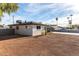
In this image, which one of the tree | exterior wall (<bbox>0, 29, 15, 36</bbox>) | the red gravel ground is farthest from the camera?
exterior wall (<bbox>0, 29, 15, 36</bbox>)

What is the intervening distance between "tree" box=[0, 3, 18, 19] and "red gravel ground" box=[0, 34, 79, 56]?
2.02ft

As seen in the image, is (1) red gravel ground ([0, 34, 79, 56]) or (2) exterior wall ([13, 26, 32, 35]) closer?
(1) red gravel ground ([0, 34, 79, 56])

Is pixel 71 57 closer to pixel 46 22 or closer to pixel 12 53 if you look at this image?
pixel 46 22

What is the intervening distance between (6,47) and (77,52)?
1585mm

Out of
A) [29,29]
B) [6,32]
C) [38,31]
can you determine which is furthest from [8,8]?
[38,31]

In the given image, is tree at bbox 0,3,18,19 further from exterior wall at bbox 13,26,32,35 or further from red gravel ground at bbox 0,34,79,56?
red gravel ground at bbox 0,34,79,56

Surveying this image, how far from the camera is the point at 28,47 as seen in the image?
193 inches

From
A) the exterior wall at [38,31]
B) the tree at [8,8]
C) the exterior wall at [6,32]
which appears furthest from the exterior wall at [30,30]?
the tree at [8,8]

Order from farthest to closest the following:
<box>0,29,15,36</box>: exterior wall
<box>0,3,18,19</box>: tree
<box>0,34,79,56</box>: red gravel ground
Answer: <box>0,29,15,36</box>: exterior wall → <box>0,3,18,19</box>: tree → <box>0,34,79,56</box>: red gravel ground

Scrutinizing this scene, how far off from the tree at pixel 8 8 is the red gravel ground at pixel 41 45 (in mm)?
615

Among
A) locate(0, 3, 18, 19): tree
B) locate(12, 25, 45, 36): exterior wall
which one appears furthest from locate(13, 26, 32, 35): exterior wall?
locate(0, 3, 18, 19): tree

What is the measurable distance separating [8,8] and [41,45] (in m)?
1.15

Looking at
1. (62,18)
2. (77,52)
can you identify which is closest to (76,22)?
(62,18)

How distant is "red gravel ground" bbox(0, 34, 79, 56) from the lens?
4.85m
